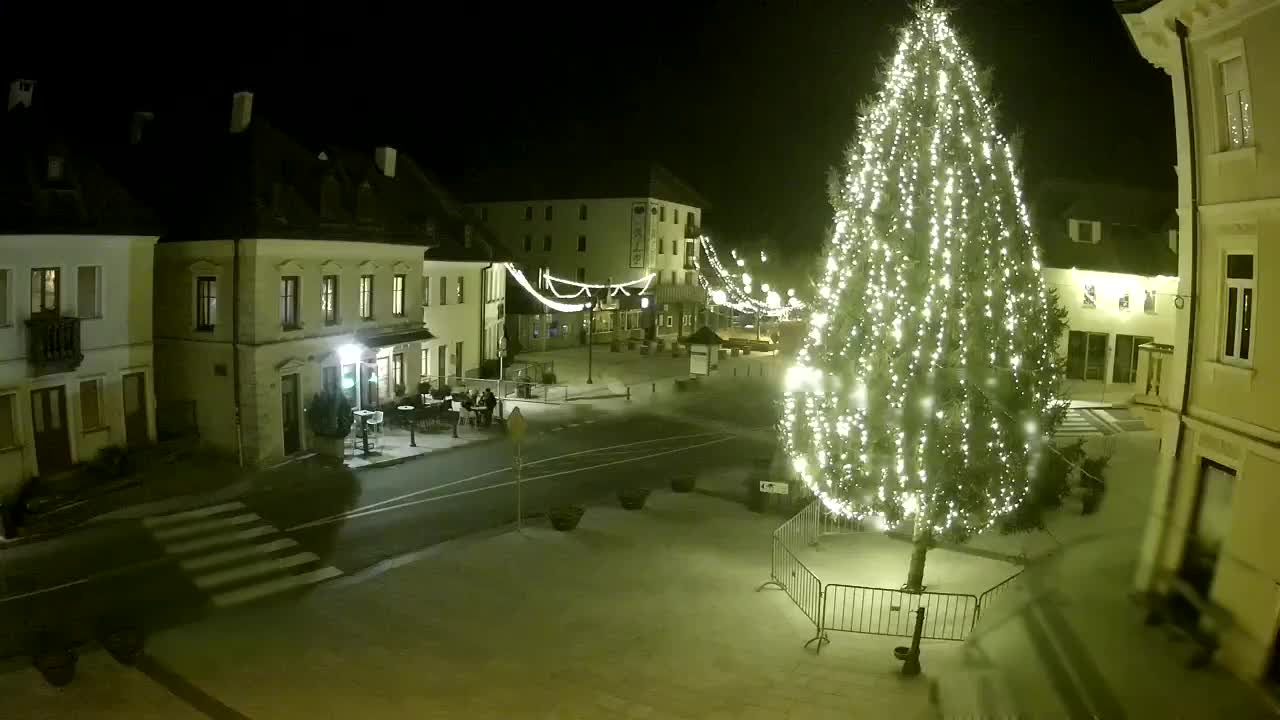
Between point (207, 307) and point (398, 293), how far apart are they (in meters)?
7.62

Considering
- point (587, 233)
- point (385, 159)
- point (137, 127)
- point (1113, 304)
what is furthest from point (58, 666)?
point (587, 233)

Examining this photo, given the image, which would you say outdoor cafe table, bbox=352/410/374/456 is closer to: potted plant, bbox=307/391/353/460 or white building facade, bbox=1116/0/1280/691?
potted plant, bbox=307/391/353/460

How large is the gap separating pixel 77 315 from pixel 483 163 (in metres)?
48.6

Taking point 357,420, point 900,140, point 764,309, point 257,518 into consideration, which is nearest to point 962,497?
point 900,140

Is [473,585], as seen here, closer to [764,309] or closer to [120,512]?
[120,512]

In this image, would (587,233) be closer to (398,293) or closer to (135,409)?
(398,293)

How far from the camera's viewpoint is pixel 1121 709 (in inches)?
429

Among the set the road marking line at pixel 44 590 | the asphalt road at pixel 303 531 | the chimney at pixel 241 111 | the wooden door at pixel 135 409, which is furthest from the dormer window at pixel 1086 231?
the road marking line at pixel 44 590

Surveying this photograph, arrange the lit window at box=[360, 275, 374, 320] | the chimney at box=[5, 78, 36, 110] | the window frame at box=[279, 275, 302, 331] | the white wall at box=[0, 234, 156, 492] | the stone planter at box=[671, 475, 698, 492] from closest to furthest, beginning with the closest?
the white wall at box=[0, 234, 156, 492]
the stone planter at box=[671, 475, 698, 492]
the chimney at box=[5, 78, 36, 110]
the window frame at box=[279, 275, 302, 331]
the lit window at box=[360, 275, 374, 320]

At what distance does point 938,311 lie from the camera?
43.4 feet

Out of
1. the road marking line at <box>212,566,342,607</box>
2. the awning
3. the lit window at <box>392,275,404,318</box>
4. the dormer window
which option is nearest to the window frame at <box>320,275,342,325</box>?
the awning

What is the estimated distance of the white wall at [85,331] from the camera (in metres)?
21.2

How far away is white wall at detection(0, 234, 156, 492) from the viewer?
2125cm

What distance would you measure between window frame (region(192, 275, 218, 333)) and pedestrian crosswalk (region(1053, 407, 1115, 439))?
86.0ft
